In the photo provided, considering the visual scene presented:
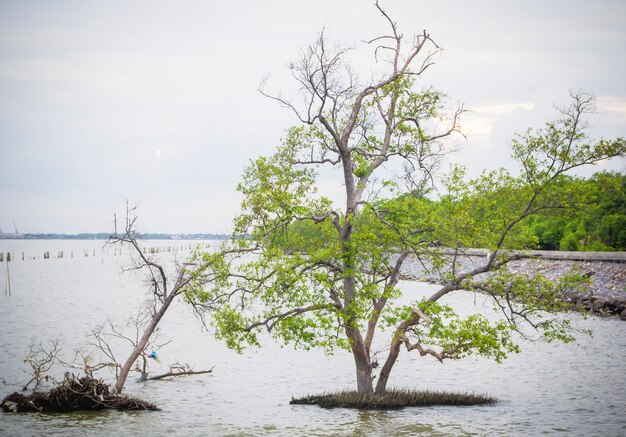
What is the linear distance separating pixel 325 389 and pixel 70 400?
1158 centimetres

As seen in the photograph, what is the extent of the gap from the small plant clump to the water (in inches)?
20.0

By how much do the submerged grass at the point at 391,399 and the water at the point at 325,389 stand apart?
472mm

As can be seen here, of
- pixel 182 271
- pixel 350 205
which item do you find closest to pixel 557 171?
pixel 350 205

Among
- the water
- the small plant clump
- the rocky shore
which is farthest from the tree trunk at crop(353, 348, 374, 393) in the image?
the rocky shore

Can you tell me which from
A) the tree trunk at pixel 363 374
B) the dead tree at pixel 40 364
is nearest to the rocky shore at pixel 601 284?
the tree trunk at pixel 363 374

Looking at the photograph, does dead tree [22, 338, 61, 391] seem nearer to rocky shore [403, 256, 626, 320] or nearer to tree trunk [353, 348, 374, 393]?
tree trunk [353, 348, 374, 393]

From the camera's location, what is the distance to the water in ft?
75.3

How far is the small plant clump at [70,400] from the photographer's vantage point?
24.7 metres

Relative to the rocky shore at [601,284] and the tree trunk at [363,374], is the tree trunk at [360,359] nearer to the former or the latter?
the tree trunk at [363,374]

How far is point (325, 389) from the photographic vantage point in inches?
1211

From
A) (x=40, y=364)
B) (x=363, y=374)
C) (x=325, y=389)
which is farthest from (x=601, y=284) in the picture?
(x=40, y=364)

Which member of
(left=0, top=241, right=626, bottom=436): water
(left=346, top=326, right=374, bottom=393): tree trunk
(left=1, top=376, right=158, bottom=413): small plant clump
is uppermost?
(left=346, top=326, right=374, bottom=393): tree trunk

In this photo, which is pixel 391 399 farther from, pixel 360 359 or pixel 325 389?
pixel 325 389

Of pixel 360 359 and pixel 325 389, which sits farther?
pixel 325 389
